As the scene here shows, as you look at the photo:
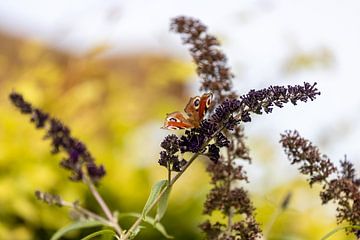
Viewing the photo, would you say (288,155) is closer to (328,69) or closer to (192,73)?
(328,69)

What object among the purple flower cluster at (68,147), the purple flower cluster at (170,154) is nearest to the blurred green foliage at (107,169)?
the purple flower cluster at (68,147)

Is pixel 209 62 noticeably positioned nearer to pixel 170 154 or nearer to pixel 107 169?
pixel 170 154

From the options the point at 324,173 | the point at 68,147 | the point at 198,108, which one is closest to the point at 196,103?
the point at 198,108

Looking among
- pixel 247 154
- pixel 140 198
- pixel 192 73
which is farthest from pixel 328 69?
pixel 247 154

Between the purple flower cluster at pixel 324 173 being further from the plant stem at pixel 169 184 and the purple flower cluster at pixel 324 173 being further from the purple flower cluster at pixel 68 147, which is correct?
the purple flower cluster at pixel 68 147

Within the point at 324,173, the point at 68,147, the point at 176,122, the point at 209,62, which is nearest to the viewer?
the point at 176,122

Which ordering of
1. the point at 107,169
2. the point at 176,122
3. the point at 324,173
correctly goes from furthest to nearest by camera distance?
the point at 107,169 → the point at 324,173 → the point at 176,122

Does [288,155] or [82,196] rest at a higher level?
[82,196]

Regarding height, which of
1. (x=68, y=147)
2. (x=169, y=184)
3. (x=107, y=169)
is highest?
(x=107, y=169)
